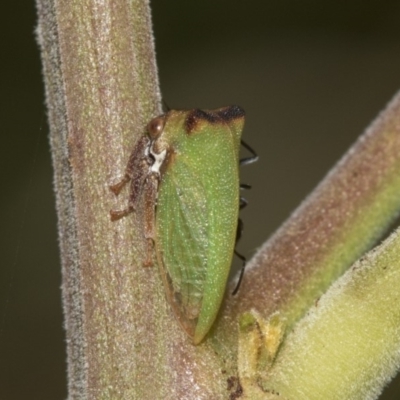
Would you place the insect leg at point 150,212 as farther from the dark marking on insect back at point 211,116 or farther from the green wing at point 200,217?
the dark marking on insect back at point 211,116

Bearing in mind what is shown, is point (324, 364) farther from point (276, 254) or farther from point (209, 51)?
point (209, 51)

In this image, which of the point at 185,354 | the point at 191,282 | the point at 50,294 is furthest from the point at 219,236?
the point at 50,294

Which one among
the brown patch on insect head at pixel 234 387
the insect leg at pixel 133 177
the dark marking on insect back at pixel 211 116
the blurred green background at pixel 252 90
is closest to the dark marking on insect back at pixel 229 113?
the dark marking on insect back at pixel 211 116

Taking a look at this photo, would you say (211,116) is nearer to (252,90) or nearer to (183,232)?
(183,232)

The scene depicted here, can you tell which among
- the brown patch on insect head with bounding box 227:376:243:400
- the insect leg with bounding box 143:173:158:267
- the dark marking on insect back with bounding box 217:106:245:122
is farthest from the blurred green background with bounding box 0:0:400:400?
the brown patch on insect head with bounding box 227:376:243:400

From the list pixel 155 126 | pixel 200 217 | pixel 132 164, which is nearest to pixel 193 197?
pixel 200 217

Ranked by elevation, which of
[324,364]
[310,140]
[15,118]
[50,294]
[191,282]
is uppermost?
[324,364]
